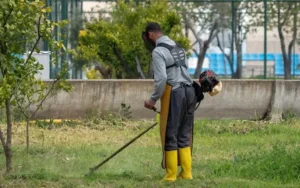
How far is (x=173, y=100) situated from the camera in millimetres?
8109

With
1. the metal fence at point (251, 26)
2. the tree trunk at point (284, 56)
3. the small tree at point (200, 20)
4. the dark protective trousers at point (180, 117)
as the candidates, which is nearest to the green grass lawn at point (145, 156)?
the dark protective trousers at point (180, 117)

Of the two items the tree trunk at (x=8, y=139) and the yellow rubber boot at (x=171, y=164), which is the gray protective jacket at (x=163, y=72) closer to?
the yellow rubber boot at (x=171, y=164)

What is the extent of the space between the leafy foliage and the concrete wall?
269cm

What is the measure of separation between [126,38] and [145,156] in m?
6.75

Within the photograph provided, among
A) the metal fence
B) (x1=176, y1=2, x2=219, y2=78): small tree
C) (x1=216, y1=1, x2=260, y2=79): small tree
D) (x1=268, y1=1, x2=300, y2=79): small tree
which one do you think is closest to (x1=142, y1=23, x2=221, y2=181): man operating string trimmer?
the metal fence

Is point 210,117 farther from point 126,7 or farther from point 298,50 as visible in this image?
point 298,50

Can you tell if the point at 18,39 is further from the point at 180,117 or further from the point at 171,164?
the point at 171,164

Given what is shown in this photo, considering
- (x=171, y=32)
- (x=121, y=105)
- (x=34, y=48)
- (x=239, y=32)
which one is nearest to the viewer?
(x=34, y=48)

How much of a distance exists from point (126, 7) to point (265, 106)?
175 inches

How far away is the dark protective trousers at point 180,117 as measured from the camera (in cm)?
810

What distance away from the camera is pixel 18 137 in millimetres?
11609

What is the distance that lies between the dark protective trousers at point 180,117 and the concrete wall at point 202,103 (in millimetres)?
5079

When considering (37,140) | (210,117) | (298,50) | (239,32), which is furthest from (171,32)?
(298,50)

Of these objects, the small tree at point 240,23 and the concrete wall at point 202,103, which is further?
the small tree at point 240,23
